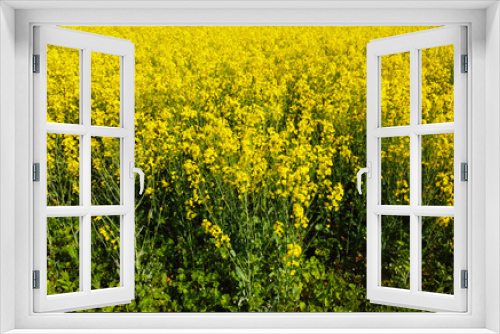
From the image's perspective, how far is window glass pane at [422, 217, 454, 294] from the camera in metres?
3.34

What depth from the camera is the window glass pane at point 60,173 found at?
3344 millimetres

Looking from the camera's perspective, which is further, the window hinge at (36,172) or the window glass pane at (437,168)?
the window glass pane at (437,168)

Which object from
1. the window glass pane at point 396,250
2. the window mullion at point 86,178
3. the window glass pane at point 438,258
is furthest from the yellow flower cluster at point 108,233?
the window glass pane at point 438,258

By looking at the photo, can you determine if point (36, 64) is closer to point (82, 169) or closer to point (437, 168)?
point (82, 169)

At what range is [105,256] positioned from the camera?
3.54m

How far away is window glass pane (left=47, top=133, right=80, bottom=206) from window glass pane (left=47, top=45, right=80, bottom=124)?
6.4 inches

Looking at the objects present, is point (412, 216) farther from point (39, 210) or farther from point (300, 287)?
point (39, 210)

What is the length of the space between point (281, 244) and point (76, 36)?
78.4 inches

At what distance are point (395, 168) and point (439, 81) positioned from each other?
2.17 feet

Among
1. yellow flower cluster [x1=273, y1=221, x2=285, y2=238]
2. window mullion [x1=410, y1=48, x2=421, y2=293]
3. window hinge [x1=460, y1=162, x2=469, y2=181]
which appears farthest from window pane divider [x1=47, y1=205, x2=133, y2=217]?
window hinge [x1=460, y1=162, x2=469, y2=181]

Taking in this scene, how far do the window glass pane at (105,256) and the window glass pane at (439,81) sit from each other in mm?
2283

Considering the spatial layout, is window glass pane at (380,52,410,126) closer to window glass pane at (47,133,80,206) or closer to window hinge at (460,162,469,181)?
window hinge at (460,162,469,181)
